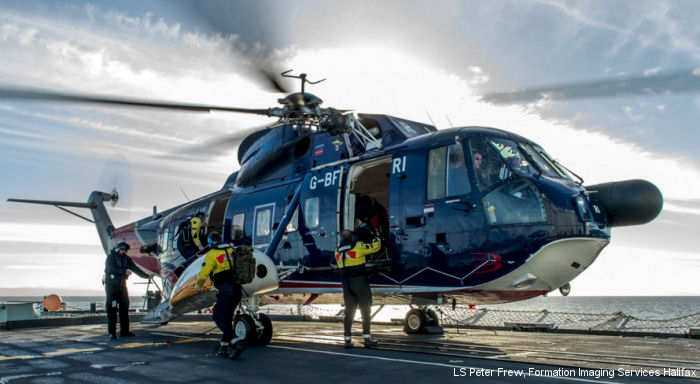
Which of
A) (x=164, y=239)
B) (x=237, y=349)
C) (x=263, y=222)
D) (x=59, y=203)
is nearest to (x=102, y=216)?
(x=59, y=203)

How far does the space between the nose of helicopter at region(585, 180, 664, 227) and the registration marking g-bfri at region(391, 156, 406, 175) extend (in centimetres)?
317

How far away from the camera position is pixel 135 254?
18.0 m

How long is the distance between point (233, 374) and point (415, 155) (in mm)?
5017

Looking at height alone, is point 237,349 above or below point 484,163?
below

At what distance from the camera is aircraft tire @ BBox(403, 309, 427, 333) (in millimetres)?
12945

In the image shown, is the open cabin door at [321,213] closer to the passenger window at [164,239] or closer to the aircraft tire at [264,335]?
the aircraft tire at [264,335]

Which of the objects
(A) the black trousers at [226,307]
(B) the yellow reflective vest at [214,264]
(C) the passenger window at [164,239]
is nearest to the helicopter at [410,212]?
(A) the black trousers at [226,307]

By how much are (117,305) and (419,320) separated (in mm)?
6871

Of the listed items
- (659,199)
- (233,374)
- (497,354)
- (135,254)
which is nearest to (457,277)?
(497,354)

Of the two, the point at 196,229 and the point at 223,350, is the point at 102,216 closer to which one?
the point at 196,229

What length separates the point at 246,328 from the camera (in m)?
9.27

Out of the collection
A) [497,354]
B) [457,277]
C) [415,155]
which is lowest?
[497,354]

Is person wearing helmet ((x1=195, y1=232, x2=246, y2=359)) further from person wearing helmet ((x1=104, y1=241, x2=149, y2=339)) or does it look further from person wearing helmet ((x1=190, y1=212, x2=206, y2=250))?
person wearing helmet ((x1=190, y1=212, x2=206, y2=250))

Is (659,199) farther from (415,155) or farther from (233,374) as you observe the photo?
(233,374)
